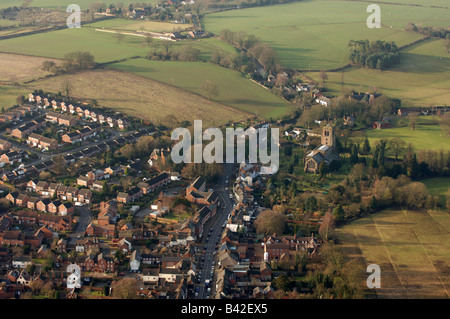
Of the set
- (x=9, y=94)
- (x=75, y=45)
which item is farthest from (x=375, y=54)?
(x=9, y=94)

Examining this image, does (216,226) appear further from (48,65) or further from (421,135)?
(48,65)

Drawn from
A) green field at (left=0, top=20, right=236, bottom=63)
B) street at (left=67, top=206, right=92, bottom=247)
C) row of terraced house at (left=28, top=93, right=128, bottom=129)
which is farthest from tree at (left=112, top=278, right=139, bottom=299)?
green field at (left=0, top=20, right=236, bottom=63)

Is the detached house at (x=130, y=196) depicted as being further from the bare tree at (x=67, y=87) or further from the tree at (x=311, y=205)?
the bare tree at (x=67, y=87)

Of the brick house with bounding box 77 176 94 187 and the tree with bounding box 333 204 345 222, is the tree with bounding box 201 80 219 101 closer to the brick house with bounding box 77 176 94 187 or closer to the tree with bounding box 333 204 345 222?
the brick house with bounding box 77 176 94 187

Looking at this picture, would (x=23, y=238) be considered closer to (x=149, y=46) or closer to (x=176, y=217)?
(x=176, y=217)

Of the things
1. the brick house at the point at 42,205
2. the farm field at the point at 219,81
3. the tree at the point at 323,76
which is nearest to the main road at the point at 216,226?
the brick house at the point at 42,205

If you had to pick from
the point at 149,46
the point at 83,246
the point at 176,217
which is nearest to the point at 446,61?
the point at 149,46

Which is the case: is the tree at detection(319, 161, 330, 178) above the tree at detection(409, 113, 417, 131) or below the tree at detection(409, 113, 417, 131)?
below
